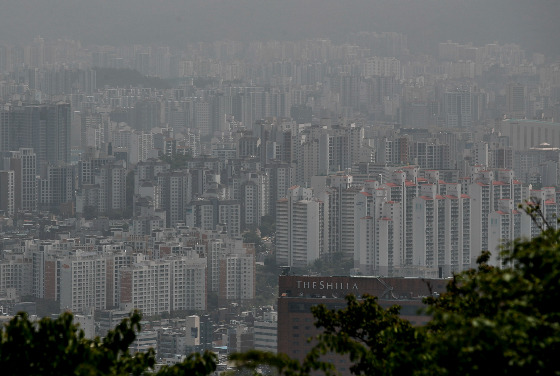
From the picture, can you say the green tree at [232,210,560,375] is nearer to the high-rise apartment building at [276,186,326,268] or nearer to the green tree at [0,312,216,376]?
the green tree at [0,312,216,376]

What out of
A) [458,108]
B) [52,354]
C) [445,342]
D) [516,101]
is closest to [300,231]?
[516,101]

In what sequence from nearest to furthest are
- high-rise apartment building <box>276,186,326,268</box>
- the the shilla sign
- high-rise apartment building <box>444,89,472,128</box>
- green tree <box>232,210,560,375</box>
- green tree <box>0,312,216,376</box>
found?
1. green tree <box>232,210,560,375</box>
2. green tree <box>0,312,216,376</box>
3. the the shilla sign
4. high-rise apartment building <box>276,186,326,268</box>
5. high-rise apartment building <box>444,89,472,128</box>

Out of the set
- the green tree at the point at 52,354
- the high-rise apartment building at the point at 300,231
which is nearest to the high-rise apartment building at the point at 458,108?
the high-rise apartment building at the point at 300,231

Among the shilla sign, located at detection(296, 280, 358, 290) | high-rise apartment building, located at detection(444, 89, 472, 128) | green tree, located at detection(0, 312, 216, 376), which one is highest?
high-rise apartment building, located at detection(444, 89, 472, 128)

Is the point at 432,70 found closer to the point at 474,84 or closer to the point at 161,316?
the point at 474,84

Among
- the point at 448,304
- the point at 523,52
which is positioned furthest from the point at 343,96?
the point at 448,304

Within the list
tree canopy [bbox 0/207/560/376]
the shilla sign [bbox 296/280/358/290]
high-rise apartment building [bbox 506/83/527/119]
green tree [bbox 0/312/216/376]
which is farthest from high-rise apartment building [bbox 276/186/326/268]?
green tree [bbox 0/312/216/376]

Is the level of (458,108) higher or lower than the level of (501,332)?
higher

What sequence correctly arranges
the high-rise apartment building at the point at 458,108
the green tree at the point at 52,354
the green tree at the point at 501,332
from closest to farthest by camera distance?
the green tree at the point at 501,332 < the green tree at the point at 52,354 < the high-rise apartment building at the point at 458,108

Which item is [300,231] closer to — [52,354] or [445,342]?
[52,354]

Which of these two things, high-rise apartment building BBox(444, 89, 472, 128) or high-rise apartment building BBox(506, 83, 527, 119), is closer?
high-rise apartment building BBox(506, 83, 527, 119)

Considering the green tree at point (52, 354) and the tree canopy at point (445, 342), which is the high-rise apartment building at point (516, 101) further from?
the green tree at point (52, 354)

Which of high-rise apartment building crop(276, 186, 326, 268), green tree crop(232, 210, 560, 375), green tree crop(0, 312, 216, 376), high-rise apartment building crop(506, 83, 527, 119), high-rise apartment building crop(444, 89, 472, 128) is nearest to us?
green tree crop(232, 210, 560, 375)

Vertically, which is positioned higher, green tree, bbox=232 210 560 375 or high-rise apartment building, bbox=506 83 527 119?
high-rise apartment building, bbox=506 83 527 119
